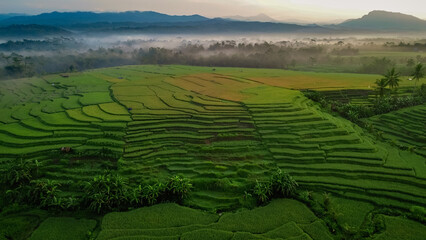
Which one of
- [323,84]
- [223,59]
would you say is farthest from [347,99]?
[223,59]

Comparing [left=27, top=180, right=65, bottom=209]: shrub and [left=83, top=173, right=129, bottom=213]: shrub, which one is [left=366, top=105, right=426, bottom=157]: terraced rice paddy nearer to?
[left=83, top=173, right=129, bottom=213]: shrub

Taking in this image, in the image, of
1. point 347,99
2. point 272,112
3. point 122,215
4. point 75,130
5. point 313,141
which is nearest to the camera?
point 122,215

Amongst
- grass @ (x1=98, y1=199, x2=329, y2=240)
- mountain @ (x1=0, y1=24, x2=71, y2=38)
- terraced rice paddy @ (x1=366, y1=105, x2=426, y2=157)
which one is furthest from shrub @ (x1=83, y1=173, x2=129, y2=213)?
→ mountain @ (x1=0, y1=24, x2=71, y2=38)

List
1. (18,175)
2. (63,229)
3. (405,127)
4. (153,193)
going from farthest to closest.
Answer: (405,127), (18,175), (153,193), (63,229)

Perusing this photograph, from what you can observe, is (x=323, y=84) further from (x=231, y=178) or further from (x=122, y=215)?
(x=122, y=215)

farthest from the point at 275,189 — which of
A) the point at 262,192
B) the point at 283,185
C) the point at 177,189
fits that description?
the point at 177,189

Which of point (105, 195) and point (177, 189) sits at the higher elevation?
point (177, 189)

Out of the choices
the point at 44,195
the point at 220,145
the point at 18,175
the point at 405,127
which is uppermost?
the point at 405,127

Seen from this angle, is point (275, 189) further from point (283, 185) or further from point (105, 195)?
point (105, 195)

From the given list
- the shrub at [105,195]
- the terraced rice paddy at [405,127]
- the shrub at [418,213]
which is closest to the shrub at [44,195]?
the shrub at [105,195]
